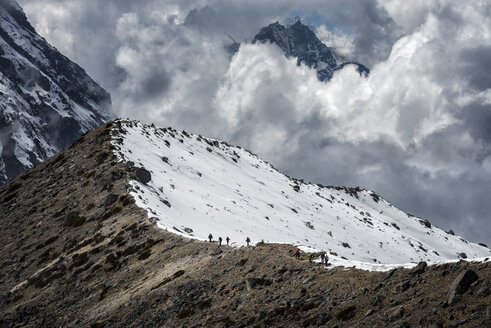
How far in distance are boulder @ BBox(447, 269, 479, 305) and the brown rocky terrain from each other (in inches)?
2.0

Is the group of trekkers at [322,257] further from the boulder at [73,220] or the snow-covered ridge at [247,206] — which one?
the boulder at [73,220]

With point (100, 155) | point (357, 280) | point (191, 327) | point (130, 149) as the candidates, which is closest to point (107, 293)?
point (191, 327)

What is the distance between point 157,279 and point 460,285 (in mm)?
27080

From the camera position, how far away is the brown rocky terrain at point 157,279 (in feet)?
72.3

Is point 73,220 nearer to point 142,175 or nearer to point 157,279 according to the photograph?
point 142,175

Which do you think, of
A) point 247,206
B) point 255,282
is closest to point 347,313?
point 255,282

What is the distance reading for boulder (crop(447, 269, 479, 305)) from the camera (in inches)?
787

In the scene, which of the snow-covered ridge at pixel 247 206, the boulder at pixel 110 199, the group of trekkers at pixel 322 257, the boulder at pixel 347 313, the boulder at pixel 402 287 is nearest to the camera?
the boulder at pixel 347 313

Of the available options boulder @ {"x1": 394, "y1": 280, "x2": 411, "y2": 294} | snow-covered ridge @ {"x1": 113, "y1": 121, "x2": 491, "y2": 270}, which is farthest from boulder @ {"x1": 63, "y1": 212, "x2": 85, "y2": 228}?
boulder @ {"x1": 394, "y1": 280, "x2": 411, "y2": 294}

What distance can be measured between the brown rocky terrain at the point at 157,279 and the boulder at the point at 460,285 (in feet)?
0.17

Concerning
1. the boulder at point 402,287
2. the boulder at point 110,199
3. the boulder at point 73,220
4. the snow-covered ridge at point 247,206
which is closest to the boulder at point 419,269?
the boulder at point 402,287

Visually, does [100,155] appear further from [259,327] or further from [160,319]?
[259,327]

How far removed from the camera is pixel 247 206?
91.1 m

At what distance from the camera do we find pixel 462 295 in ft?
65.8
